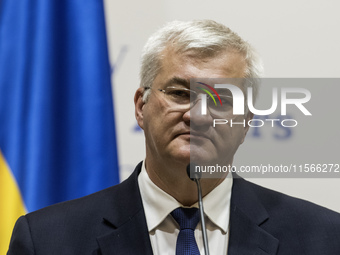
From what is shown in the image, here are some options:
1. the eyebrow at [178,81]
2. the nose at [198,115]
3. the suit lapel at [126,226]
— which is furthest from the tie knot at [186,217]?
the eyebrow at [178,81]

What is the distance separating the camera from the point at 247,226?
1768 mm

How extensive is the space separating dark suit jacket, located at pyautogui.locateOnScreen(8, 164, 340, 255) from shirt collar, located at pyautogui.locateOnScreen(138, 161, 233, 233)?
0.08ft

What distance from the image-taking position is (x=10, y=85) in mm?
2273

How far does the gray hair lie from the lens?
179 centimetres

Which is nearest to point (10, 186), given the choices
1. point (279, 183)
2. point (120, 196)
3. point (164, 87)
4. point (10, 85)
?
point (10, 85)

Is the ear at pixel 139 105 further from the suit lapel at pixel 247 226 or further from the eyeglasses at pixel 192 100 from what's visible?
the suit lapel at pixel 247 226

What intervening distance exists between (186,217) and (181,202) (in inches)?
3.4

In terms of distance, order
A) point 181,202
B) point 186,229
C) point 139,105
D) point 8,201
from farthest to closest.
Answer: point 8,201
point 139,105
point 181,202
point 186,229

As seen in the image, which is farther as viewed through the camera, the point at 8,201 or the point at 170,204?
the point at 8,201

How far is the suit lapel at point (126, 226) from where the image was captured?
1.68 m

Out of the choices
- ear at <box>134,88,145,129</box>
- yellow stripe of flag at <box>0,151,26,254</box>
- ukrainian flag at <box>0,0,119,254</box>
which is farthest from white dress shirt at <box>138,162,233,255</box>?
yellow stripe of flag at <box>0,151,26,254</box>

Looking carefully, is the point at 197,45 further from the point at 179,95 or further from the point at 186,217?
the point at 186,217

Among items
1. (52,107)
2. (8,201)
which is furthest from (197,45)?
(8,201)

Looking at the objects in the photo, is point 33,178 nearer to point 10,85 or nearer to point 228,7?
point 10,85
